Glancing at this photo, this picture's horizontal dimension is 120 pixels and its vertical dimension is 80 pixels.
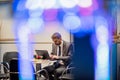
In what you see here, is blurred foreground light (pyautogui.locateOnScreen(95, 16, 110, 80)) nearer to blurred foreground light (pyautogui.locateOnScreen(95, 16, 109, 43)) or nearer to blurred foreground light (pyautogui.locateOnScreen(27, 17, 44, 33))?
blurred foreground light (pyautogui.locateOnScreen(95, 16, 109, 43))

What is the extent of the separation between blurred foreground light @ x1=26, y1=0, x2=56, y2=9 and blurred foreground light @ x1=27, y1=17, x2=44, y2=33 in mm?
59

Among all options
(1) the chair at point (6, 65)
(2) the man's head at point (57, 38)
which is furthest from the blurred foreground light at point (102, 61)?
(2) the man's head at point (57, 38)

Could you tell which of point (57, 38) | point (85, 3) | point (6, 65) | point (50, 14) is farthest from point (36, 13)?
point (6, 65)

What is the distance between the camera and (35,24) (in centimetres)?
87

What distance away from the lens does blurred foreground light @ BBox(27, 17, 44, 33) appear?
0.85 m

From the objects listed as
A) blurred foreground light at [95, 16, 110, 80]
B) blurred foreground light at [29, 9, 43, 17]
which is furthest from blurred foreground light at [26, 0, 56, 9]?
blurred foreground light at [95, 16, 110, 80]

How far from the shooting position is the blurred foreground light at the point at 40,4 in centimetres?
76

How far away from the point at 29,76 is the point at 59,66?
8.32 feet

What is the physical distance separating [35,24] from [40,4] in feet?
0.34

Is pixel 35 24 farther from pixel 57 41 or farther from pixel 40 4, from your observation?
pixel 57 41

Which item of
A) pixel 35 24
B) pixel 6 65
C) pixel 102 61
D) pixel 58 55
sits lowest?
pixel 6 65

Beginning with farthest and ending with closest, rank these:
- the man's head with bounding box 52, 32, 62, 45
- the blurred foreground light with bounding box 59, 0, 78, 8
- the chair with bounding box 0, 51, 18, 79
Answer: the man's head with bounding box 52, 32, 62, 45, the chair with bounding box 0, 51, 18, 79, the blurred foreground light with bounding box 59, 0, 78, 8

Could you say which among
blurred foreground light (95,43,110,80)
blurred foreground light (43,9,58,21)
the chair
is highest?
blurred foreground light (43,9,58,21)

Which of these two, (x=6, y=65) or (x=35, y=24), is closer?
(x=35, y=24)
